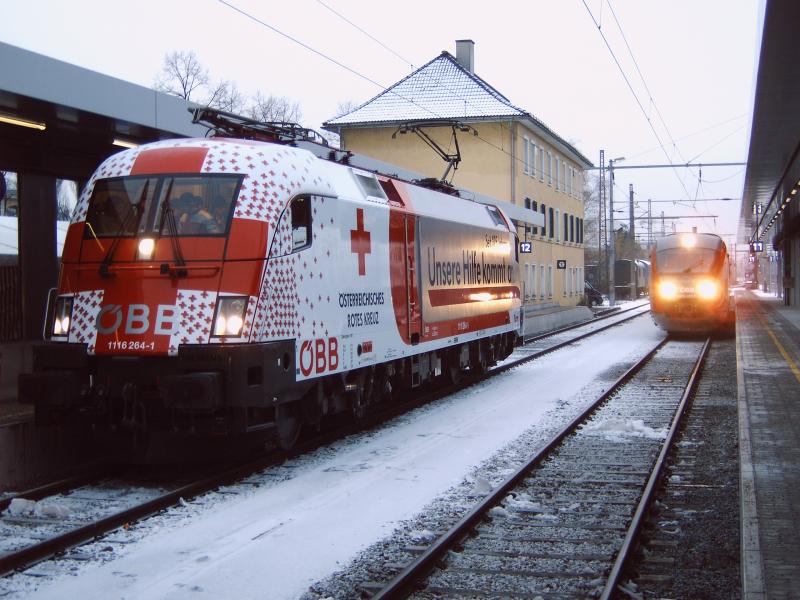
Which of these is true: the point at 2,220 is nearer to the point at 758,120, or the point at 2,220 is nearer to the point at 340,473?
the point at 340,473

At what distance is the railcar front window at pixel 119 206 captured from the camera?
8.98 metres

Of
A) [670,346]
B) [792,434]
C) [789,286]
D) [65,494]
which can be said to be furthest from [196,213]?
[789,286]

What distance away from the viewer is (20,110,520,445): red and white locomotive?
8461 millimetres

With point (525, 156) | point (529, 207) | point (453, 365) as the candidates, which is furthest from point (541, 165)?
point (453, 365)

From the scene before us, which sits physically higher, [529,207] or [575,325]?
[529,207]

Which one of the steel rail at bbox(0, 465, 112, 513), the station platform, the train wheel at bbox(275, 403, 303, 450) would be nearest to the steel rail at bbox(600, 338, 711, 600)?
the station platform

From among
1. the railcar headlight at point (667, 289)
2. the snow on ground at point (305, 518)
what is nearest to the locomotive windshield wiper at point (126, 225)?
the snow on ground at point (305, 518)

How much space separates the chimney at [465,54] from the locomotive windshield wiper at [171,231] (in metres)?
39.0

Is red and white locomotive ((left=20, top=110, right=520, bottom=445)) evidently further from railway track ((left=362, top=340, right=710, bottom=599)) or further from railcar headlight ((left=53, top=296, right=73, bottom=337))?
railway track ((left=362, top=340, right=710, bottom=599))

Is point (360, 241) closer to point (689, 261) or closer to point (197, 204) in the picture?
point (197, 204)

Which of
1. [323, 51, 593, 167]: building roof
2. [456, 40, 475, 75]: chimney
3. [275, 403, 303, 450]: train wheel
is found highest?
[456, 40, 475, 75]: chimney

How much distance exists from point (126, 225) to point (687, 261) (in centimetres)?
2154

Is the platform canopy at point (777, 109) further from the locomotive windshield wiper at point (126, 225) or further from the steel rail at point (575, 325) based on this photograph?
the steel rail at point (575, 325)

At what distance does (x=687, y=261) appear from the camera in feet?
90.3
